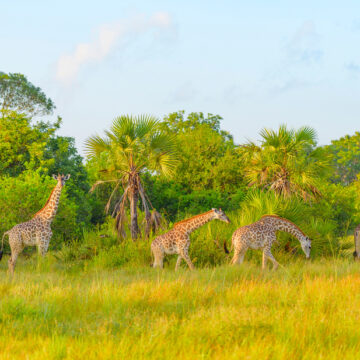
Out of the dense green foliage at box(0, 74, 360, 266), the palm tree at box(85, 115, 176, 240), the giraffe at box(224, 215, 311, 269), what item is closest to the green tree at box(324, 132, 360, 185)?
the dense green foliage at box(0, 74, 360, 266)

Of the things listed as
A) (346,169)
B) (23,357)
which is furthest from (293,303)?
(346,169)

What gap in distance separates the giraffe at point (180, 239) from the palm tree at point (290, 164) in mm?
5583

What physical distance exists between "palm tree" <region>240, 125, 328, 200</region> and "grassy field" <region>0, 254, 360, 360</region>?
882cm

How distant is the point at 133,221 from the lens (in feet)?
57.3

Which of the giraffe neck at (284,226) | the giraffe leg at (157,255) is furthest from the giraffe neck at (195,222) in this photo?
the giraffe neck at (284,226)

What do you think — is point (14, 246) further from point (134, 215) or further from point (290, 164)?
point (290, 164)

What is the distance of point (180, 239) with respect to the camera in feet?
44.8

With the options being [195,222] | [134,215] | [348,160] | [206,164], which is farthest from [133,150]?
[348,160]

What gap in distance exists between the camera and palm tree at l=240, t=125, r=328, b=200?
1930 centimetres

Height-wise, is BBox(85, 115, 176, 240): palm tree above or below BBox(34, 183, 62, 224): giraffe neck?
above

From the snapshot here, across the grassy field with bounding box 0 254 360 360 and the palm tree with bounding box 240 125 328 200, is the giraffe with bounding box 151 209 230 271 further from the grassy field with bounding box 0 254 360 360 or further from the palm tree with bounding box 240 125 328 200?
the palm tree with bounding box 240 125 328 200

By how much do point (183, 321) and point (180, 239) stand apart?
6.15 meters

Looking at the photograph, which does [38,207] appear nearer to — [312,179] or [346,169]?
[312,179]

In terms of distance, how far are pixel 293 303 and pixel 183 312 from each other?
1.89 metres
